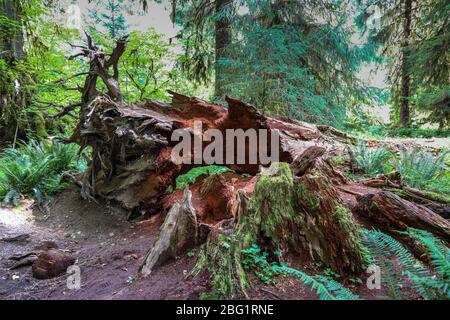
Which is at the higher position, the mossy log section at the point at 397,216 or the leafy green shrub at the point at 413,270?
the mossy log section at the point at 397,216

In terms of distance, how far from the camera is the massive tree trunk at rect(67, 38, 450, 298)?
6.30ft

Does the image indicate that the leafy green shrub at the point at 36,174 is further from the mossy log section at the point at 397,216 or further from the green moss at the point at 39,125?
the mossy log section at the point at 397,216

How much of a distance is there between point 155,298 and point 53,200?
3.66 m

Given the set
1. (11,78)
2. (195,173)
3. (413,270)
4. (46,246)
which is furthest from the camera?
(11,78)

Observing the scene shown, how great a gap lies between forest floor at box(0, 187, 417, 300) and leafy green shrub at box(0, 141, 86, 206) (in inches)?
9.8

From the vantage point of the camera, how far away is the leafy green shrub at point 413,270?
138 centimetres

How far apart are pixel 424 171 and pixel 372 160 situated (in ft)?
2.13

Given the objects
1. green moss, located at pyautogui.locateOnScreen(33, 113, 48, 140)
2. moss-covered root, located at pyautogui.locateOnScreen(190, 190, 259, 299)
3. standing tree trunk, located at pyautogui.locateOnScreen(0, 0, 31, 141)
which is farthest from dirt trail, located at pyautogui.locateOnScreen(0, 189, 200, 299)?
standing tree trunk, located at pyautogui.locateOnScreen(0, 0, 31, 141)

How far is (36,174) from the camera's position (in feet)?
15.3

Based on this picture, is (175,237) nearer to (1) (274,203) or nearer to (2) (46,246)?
(1) (274,203)

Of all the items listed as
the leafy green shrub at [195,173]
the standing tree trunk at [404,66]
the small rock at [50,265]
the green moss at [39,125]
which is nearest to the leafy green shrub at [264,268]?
the small rock at [50,265]

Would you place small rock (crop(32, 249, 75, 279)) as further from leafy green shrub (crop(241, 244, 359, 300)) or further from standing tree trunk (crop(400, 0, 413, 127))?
standing tree trunk (crop(400, 0, 413, 127))

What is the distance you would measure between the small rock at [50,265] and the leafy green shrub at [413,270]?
2.76 metres

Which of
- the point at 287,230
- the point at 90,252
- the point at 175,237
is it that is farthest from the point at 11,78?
the point at 287,230
